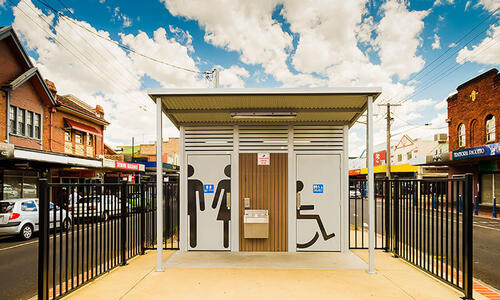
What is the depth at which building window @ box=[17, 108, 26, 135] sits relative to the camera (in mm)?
17906

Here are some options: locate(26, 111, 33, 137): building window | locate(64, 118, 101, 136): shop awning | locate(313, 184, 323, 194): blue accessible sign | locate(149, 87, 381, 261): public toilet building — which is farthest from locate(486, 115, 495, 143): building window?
locate(26, 111, 33, 137): building window

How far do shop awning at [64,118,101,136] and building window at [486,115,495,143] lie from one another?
95.0 ft

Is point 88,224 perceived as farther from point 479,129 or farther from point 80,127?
point 479,129

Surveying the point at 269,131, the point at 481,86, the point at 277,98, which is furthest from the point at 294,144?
the point at 481,86

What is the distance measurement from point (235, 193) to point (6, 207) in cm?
840

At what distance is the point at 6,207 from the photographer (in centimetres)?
1003

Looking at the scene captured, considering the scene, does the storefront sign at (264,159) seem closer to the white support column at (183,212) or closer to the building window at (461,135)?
the white support column at (183,212)

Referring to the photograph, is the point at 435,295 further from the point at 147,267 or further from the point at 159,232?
the point at 147,267

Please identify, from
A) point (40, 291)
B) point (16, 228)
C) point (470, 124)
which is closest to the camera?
point (40, 291)

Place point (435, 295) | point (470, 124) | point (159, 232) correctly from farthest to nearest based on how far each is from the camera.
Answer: point (470, 124), point (159, 232), point (435, 295)

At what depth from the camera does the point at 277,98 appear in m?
5.64

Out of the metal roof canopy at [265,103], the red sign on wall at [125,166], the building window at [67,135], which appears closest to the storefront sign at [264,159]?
the metal roof canopy at [265,103]

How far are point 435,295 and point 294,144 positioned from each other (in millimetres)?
3728

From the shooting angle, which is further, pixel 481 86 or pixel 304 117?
pixel 481 86
